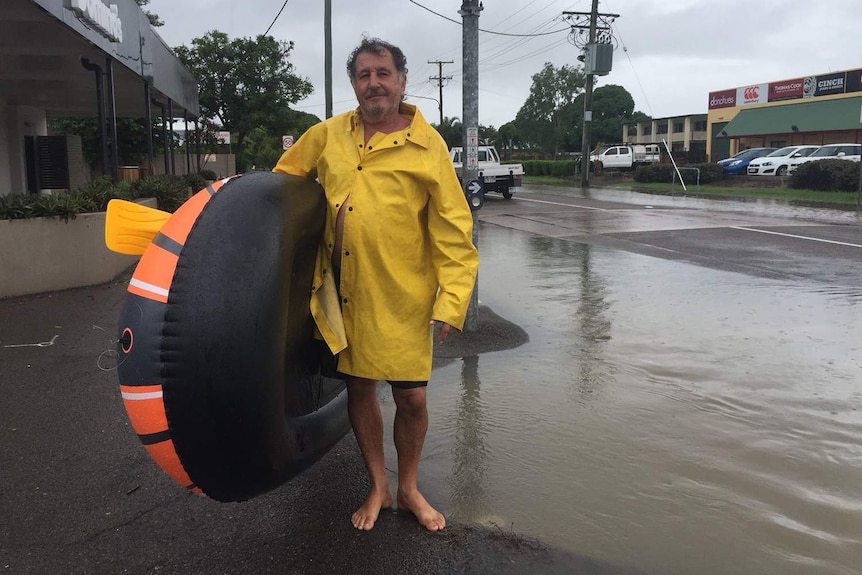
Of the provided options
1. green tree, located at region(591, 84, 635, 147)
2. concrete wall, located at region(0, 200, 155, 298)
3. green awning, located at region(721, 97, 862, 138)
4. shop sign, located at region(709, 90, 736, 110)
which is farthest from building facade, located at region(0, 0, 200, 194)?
green tree, located at region(591, 84, 635, 147)

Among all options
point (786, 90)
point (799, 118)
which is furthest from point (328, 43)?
point (786, 90)

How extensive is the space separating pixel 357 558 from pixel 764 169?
31.6 meters

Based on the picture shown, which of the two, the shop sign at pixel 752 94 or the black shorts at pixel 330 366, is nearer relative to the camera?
the black shorts at pixel 330 366

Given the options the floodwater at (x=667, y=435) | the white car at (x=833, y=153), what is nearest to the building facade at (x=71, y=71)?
the floodwater at (x=667, y=435)

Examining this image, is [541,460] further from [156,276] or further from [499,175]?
[499,175]

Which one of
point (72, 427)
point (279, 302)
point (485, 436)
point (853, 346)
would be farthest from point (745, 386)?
point (72, 427)

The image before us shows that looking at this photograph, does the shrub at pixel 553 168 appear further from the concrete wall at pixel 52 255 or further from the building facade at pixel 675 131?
the concrete wall at pixel 52 255

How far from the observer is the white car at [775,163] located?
29.8 meters

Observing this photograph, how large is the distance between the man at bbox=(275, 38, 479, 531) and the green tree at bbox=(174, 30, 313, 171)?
3741 cm

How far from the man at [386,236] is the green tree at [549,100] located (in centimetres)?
6612

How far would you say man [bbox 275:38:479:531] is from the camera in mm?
2723

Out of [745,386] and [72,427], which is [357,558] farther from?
[745,386]

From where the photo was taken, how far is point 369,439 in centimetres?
305

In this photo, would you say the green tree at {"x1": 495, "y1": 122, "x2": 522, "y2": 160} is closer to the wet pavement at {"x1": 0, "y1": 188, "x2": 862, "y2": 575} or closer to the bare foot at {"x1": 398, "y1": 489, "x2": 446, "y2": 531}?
the wet pavement at {"x1": 0, "y1": 188, "x2": 862, "y2": 575}
